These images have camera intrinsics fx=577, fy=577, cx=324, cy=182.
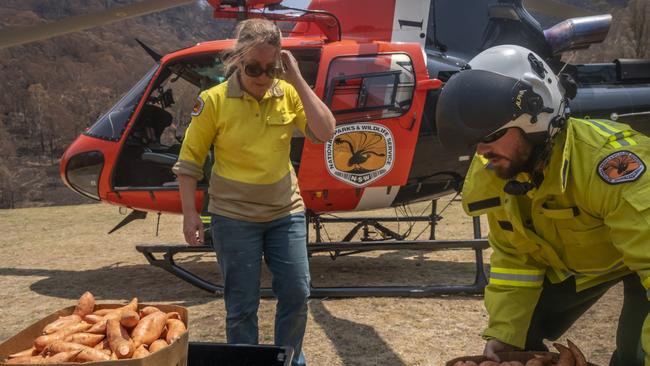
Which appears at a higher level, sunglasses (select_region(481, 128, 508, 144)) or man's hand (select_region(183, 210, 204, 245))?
sunglasses (select_region(481, 128, 508, 144))

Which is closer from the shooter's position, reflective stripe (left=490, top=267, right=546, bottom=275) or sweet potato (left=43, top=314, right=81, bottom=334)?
sweet potato (left=43, top=314, right=81, bottom=334)

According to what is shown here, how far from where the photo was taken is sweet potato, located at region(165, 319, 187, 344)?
1878 millimetres

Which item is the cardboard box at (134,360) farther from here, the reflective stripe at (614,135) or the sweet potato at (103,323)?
the reflective stripe at (614,135)

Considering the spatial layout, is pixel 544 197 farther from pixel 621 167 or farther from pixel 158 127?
pixel 158 127

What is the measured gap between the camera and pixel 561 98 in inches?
70.7

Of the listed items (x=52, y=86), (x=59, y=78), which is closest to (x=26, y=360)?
(x=52, y=86)

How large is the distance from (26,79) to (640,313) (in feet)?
141

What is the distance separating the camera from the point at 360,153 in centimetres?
456

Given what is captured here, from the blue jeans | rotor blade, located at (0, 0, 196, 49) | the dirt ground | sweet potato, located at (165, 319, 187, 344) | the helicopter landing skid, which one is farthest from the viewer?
rotor blade, located at (0, 0, 196, 49)

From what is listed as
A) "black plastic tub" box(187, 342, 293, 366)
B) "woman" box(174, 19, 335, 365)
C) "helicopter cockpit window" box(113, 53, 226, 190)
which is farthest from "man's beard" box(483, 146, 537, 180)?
"helicopter cockpit window" box(113, 53, 226, 190)

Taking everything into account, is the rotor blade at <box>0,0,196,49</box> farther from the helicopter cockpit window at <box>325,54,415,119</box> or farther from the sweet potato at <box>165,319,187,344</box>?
the sweet potato at <box>165,319,187,344</box>

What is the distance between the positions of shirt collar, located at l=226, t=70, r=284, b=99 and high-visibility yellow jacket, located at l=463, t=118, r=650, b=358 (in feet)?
3.42

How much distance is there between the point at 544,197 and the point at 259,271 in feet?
4.30

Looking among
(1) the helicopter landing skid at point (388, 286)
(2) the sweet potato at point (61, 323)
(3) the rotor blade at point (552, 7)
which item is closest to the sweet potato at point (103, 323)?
(2) the sweet potato at point (61, 323)
